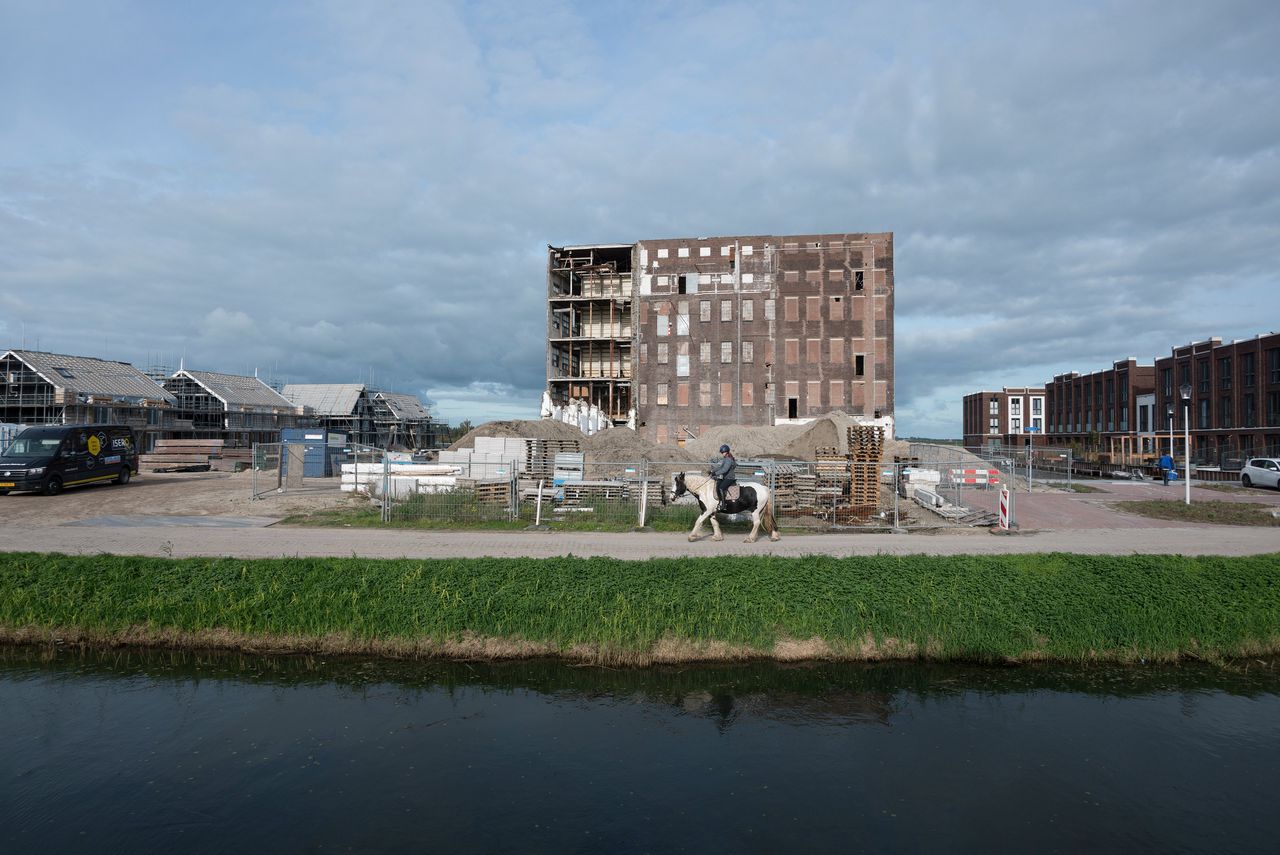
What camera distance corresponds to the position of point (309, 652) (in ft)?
38.5

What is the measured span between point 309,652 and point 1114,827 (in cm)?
1077

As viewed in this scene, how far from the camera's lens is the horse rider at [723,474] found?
17.1 metres

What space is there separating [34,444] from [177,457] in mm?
15340

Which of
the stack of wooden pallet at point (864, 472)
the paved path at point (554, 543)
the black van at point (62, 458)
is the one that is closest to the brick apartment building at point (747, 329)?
the stack of wooden pallet at point (864, 472)

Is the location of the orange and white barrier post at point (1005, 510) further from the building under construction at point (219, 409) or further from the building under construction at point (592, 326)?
the building under construction at point (219, 409)

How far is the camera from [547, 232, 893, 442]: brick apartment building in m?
57.9

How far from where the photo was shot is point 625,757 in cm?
848

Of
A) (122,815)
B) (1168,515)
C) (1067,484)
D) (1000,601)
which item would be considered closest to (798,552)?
(1000,601)

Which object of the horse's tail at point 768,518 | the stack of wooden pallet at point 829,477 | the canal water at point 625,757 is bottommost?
the canal water at point 625,757

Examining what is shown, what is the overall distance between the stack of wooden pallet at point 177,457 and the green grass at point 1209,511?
152 feet

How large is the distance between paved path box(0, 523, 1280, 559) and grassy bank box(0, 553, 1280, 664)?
9.75ft

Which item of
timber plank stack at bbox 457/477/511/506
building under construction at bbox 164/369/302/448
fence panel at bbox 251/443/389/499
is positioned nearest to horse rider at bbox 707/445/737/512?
timber plank stack at bbox 457/477/511/506

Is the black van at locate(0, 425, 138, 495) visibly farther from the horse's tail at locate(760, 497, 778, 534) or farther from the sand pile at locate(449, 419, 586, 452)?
the horse's tail at locate(760, 497, 778, 534)

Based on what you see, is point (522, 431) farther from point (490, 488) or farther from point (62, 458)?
point (62, 458)
